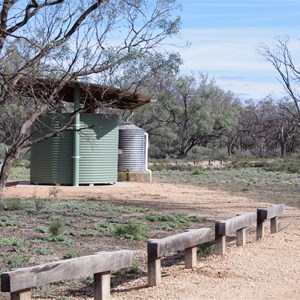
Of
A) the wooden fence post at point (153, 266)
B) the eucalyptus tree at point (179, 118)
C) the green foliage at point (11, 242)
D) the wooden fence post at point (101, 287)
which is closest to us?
the wooden fence post at point (101, 287)

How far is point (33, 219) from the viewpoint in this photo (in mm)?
13836

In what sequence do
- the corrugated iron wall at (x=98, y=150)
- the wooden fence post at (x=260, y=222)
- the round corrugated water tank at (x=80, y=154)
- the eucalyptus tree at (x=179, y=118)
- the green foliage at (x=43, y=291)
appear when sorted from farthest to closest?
the eucalyptus tree at (x=179, y=118) < the corrugated iron wall at (x=98, y=150) < the round corrugated water tank at (x=80, y=154) < the wooden fence post at (x=260, y=222) < the green foliage at (x=43, y=291)

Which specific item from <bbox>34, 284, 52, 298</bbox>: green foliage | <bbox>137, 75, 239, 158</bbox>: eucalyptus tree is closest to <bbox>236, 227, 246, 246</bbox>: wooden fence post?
<bbox>34, 284, 52, 298</bbox>: green foliage

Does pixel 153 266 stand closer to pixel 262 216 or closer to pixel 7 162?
pixel 262 216

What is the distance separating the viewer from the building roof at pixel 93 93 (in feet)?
51.8

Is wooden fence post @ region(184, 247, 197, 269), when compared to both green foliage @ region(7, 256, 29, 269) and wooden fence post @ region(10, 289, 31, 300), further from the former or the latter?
wooden fence post @ region(10, 289, 31, 300)

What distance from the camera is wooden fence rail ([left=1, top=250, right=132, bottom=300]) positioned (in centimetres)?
635

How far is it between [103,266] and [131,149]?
1991cm

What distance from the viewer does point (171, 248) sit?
8.60m

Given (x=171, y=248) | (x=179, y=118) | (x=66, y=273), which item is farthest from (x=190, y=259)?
(x=179, y=118)

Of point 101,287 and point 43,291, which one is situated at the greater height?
point 101,287

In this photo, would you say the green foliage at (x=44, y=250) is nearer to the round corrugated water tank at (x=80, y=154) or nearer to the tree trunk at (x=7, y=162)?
the tree trunk at (x=7, y=162)

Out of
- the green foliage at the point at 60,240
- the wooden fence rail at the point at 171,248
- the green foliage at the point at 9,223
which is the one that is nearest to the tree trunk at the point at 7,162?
the green foliage at the point at 9,223

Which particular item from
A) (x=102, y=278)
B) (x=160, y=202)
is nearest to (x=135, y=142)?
(x=160, y=202)
